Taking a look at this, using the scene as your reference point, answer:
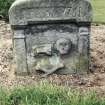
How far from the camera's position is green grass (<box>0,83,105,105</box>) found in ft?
19.2

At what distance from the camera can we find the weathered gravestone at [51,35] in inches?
275

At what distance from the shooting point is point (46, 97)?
6023mm

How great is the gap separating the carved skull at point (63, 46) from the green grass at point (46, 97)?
40.0 inches

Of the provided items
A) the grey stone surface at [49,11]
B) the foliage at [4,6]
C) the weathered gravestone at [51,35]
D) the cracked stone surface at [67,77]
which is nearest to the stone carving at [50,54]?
the weathered gravestone at [51,35]

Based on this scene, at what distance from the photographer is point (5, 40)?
949cm

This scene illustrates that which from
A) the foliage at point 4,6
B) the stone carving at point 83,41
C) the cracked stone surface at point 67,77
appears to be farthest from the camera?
the foliage at point 4,6

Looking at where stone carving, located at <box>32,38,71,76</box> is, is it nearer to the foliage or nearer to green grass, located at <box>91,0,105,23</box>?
the foliage

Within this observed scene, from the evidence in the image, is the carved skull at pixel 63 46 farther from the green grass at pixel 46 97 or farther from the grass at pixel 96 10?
the grass at pixel 96 10

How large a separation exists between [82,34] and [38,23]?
65 cm

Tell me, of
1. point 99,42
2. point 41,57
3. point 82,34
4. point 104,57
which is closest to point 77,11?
point 82,34

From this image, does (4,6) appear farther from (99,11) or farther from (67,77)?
(67,77)

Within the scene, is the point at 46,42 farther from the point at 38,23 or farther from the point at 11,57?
the point at 11,57

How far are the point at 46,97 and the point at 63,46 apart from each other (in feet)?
4.40

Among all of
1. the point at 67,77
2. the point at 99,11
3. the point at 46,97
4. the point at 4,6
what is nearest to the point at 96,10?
the point at 99,11
